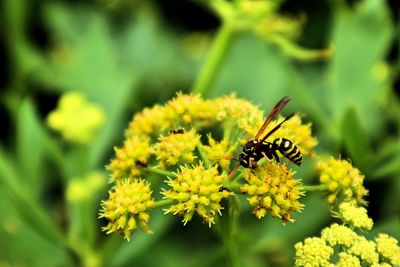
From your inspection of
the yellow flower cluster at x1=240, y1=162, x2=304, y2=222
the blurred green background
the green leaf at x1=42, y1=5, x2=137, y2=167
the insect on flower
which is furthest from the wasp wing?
the green leaf at x1=42, y1=5, x2=137, y2=167

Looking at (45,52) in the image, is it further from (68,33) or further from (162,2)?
(162,2)

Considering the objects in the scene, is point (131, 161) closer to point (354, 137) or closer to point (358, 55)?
point (354, 137)

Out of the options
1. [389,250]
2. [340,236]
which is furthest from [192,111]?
[389,250]

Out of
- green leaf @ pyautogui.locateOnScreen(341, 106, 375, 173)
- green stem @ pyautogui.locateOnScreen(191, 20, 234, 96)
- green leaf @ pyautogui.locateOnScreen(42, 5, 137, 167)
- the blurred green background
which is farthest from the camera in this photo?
green leaf @ pyautogui.locateOnScreen(42, 5, 137, 167)

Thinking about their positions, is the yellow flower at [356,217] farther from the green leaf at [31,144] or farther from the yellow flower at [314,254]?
the green leaf at [31,144]

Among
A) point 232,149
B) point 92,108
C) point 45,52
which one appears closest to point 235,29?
point 92,108

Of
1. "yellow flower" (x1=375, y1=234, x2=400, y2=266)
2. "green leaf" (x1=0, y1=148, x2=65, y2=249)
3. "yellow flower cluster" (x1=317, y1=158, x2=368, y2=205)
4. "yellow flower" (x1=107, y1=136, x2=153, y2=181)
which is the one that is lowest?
"yellow flower" (x1=375, y1=234, x2=400, y2=266)

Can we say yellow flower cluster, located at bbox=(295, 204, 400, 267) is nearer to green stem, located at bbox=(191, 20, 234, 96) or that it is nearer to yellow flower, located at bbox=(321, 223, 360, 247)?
yellow flower, located at bbox=(321, 223, 360, 247)
